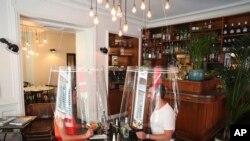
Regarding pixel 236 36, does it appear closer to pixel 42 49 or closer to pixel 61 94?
pixel 61 94

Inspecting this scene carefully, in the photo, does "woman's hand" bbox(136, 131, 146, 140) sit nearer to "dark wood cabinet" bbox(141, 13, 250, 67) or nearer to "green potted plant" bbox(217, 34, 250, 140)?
"green potted plant" bbox(217, 34, 250, 140)

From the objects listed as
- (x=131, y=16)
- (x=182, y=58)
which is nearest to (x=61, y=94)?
(x=131, y=16)

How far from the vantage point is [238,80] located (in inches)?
101

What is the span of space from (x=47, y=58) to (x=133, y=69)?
6.31 metres

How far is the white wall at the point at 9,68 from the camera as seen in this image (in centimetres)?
278

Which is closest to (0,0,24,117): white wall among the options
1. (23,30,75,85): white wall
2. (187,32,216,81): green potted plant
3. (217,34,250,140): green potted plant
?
(187,32,216,81): green potted plant

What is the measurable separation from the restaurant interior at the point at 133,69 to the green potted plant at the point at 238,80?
13 mm

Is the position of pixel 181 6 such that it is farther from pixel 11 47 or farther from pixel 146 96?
pixel 11 47

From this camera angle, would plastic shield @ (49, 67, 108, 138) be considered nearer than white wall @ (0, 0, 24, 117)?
Yes

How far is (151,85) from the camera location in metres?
1.59

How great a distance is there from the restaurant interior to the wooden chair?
15mm

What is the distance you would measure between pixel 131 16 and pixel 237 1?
2568 mm

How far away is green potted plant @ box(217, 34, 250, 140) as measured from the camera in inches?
99.1

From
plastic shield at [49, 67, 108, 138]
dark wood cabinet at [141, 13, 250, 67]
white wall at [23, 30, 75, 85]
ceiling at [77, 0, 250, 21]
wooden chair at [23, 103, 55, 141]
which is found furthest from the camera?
white wall at [23, 30, 75, 85]
